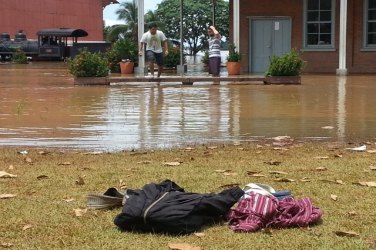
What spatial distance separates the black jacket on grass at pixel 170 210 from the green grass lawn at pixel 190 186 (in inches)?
3.1

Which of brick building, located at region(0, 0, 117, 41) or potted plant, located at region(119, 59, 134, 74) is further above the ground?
brick building, located at region(0, 0, 117, 41)

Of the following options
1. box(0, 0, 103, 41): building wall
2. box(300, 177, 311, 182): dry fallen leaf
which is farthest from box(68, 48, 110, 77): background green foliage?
box(0, 0, 103, 41): building wall

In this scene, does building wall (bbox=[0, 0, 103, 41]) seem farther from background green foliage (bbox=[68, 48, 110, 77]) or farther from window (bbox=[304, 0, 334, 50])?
background green foliage (bbox=[68, 48, 110, 77])

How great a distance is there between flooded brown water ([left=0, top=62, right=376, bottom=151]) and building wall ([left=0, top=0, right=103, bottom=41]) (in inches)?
1504

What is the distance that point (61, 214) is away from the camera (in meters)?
4.72

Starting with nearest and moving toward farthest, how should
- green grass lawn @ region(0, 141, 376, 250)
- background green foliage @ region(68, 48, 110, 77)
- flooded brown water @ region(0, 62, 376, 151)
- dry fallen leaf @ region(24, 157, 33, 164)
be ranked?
green grass lawn @ region(0, 141, 376, 250) → dry fallen leaf @ region(24, 157, 33, 164) → flooded brown water @ region(0, 62, 376, 151) → background green foliage @ region(68, 48, 110, 77)

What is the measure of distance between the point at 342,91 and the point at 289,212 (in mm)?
11525

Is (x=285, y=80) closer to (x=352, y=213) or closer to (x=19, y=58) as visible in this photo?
(x=352, y=213)

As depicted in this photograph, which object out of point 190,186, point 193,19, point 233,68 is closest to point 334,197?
point 190,186

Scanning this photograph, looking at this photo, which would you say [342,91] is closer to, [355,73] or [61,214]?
[355,73]

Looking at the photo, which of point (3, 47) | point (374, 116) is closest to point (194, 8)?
point (3, 47)

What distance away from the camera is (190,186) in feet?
18.2

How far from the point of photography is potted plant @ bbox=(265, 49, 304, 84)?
1775cm

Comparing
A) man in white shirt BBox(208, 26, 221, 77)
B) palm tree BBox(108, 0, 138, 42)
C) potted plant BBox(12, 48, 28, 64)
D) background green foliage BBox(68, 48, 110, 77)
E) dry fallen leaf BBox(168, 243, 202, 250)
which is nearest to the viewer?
dry fallen leaf BBox(168, 243, 202, 250)
